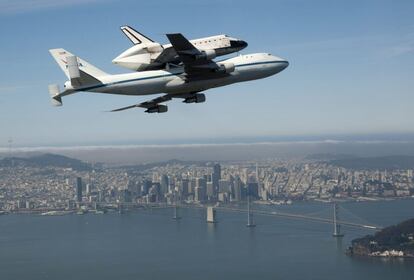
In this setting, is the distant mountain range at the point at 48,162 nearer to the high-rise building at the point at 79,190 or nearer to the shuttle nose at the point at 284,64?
the high-rise building at the point at 79,190

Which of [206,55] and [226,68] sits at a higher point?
[206,55]

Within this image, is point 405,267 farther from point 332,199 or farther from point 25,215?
point 25,215

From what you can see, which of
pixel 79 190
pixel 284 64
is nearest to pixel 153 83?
pixel 284 64

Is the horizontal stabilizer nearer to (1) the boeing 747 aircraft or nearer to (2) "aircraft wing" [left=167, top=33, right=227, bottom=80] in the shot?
(1) the boeing 747 aircraft

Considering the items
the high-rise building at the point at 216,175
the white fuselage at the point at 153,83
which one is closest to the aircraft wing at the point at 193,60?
the white fuselage at the point at 153,83

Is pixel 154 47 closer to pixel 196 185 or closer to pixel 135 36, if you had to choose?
pixel 135 36

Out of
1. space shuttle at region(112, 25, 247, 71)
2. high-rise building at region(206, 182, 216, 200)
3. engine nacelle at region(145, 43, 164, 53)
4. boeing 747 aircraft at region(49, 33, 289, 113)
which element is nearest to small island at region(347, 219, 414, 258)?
boeing 747 aircraft at region(49, 33, 289, 113)

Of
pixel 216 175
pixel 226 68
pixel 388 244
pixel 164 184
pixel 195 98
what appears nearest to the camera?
pixel 226 68
